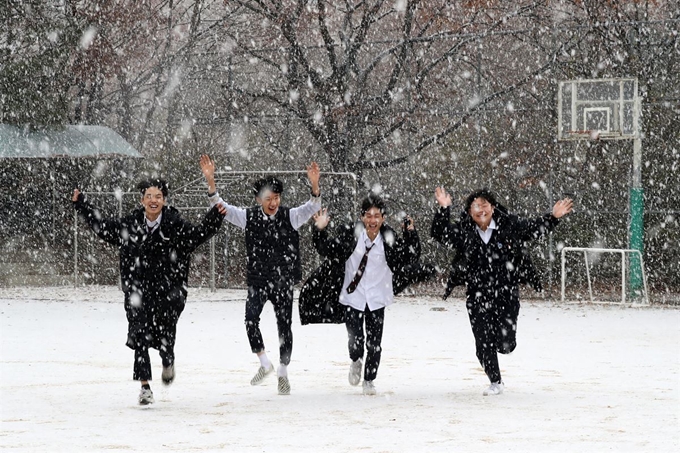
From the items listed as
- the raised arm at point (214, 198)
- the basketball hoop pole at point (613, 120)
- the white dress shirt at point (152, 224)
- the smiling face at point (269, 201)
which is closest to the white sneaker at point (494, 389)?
the smiling face at point (269, 201)

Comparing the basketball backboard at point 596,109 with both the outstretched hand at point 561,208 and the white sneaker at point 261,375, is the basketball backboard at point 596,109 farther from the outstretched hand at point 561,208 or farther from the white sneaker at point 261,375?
the white sneaker at point 261,375

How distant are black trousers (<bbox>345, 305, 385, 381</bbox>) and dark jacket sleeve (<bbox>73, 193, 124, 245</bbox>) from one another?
1.88m

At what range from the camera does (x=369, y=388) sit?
9188 mm

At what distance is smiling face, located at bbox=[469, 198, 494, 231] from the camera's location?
914 cm

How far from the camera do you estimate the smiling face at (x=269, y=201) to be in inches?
372

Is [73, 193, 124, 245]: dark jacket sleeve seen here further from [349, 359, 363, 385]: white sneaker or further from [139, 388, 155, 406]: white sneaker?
[349, 359, 363, 385]: white sneaker

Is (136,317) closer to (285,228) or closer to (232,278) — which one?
(285,228)

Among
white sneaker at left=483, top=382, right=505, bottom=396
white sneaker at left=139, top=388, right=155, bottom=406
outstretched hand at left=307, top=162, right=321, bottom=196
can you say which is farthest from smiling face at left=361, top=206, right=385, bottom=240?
white sneaker at left=139, top=388, right=155, bottom=406

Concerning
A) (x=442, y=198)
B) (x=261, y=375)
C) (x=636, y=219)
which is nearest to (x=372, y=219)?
(x=442, y=198)

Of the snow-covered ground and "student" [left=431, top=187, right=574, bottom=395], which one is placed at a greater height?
"student" [left=431, top=187, right=574, bottom=395]

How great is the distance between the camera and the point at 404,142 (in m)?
22.1

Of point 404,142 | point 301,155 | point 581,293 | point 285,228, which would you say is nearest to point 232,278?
point 301,155

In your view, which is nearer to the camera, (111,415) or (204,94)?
(111,415)

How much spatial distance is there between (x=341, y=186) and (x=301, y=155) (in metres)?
2.02
